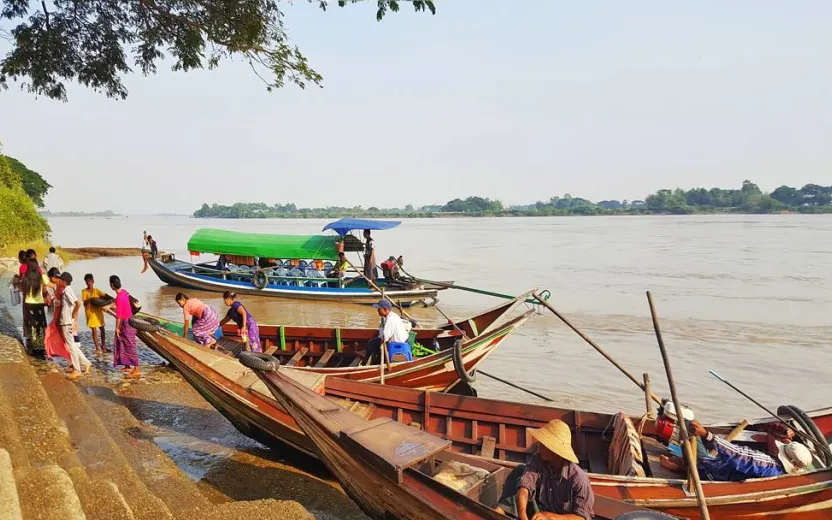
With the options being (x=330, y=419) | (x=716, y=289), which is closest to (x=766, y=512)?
(x=330, y=419)

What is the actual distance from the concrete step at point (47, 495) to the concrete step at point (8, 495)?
0.30ft

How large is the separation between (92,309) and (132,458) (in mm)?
4343

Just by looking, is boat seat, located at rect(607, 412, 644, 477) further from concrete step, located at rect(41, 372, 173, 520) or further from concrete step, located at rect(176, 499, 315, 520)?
concrete step, located at rect(41, 372, 173, 520)

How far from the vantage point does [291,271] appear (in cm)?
1738

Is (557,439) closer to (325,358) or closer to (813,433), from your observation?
(813,433)

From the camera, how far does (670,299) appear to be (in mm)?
18094

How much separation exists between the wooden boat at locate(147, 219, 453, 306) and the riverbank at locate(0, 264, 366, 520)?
8262 millimetres

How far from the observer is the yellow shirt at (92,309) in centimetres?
831

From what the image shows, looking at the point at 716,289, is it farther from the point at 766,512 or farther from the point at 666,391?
the point at 766,512

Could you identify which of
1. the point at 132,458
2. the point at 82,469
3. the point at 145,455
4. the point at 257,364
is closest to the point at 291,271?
the point at 145,455

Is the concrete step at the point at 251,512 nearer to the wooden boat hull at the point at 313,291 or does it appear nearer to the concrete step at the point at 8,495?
the concrete step at the point at 8,495

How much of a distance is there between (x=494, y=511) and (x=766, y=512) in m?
2.24

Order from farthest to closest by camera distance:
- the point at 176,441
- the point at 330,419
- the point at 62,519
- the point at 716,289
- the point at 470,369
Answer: the point at 716,289 → the point at 470,369 → the point at 176,441 → the point at 330,419 → the point at 62,519

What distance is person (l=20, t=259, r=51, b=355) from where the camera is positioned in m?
7.81
